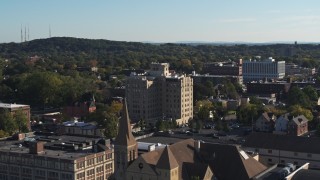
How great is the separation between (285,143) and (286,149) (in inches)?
42.6

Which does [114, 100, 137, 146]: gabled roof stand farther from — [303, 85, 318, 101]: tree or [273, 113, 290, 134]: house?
[303, 85, 318, 101]: tree

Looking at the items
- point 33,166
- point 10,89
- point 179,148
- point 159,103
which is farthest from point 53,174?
point 10,89

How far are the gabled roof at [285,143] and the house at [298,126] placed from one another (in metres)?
26.6

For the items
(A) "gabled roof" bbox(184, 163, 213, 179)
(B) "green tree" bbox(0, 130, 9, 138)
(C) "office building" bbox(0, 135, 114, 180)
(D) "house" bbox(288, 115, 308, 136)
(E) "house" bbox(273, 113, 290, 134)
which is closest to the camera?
(A) "gabled roof" bbox(184, 163, 213, 179)

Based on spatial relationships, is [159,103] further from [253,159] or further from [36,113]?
[253,159]

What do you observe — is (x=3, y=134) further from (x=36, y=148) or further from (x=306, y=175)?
(x=306, y=175)

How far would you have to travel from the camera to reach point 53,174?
2948 inches

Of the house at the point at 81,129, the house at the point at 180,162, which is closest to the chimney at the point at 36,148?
the house at the point at 180,162

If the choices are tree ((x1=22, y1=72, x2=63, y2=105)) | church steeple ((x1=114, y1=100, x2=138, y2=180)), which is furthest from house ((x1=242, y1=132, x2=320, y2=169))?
tree ((x1=22, y1=72, x2=63, y2=105))

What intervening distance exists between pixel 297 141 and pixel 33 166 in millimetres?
37468

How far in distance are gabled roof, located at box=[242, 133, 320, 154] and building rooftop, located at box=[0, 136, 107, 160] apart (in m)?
22.2

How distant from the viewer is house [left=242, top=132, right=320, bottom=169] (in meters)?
77.1

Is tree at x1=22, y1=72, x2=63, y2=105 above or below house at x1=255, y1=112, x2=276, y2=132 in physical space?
above

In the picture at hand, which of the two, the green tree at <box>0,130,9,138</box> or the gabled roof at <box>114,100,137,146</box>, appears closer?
the gabled roof at <box>114,100,137,146</box>
